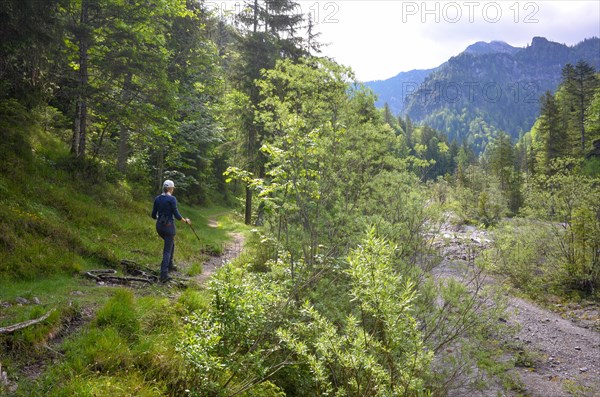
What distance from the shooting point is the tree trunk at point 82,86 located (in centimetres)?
1021

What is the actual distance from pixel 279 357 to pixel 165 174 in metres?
15.9

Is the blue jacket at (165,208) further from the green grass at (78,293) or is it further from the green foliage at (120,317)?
the green foliage at (120,317)

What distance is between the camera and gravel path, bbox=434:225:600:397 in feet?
30.1

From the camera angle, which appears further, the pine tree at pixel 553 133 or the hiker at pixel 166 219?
the pine tree at pixel 553 133

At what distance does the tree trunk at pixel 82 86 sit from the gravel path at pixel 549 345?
10715mm

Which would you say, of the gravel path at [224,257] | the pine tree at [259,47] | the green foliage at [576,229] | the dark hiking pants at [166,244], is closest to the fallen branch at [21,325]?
the dark hiking pants at [166,244]

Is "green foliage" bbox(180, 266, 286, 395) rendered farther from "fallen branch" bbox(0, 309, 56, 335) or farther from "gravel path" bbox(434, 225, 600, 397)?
"gravel path" bbox(434, 225, 600, 397)

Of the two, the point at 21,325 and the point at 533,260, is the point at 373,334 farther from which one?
the point at 533,260

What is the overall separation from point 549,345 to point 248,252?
10.2 meters

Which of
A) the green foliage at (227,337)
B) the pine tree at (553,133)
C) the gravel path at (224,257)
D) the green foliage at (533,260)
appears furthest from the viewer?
the pine tree at (553,133)

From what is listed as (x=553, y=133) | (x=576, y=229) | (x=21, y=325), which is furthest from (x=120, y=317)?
(x=553, y=133)

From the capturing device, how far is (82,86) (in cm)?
1020

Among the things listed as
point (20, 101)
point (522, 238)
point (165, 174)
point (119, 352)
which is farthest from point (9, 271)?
point (522, 238)

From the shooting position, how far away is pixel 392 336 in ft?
13.4
